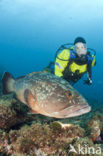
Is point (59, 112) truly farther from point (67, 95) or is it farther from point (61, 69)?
point (61, 69)

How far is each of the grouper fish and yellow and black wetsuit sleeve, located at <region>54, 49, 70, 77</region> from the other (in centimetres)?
201

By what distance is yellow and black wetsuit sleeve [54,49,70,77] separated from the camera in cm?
563

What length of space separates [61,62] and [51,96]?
3096mm

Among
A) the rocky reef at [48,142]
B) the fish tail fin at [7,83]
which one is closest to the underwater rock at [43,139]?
the rocky reef at [48,142]

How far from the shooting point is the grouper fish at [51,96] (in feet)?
8.74

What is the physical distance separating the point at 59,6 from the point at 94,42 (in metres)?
103

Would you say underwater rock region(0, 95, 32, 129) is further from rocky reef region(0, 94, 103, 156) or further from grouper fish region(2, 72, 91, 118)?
rocky reef region(0, 94, 103, 156)

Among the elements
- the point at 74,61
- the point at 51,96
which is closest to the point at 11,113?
the point at 51,96

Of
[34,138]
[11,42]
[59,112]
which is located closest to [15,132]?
[34,138]

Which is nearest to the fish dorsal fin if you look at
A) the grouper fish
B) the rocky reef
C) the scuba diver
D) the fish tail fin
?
the grouper fish

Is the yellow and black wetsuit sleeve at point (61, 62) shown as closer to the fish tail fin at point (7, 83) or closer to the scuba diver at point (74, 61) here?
the scuba diver at point (74, 61)

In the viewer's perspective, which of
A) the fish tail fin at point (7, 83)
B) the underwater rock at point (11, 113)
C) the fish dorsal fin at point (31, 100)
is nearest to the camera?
the fish dorsal fin at point (31, 100)

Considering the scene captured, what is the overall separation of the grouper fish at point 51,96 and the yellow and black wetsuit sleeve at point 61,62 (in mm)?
2006

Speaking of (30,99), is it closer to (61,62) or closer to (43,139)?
(43,139)
